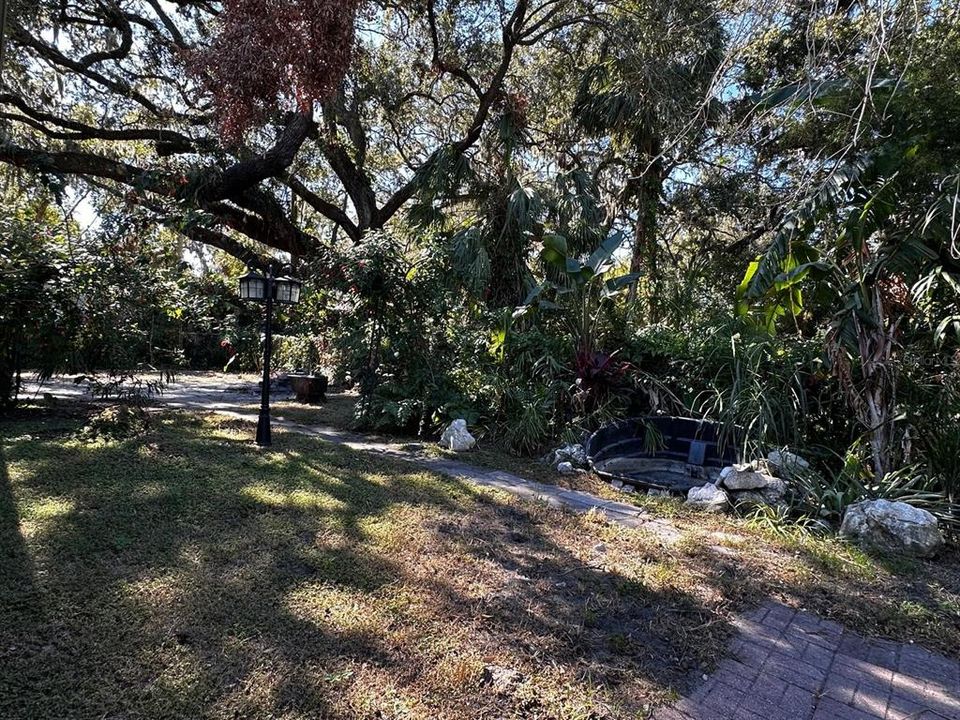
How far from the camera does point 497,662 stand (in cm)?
231

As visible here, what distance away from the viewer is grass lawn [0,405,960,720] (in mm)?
2057

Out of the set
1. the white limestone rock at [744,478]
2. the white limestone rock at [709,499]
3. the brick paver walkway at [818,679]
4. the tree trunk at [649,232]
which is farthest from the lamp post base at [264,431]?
the tree trunk at [649,232]

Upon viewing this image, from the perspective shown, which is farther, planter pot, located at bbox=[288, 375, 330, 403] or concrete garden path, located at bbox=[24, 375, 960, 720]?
planter pot, located at bbox=[288, 375, 330, 403]

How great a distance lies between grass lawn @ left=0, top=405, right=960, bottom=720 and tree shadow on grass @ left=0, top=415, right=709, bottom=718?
→ 1 centimetres

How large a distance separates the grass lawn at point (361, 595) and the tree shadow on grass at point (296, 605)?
10mm

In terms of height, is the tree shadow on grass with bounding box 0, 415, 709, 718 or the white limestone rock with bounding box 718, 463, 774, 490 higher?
the white limestone rock with bounding box 718, 463, 774, 490

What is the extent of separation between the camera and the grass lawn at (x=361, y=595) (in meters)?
2.06

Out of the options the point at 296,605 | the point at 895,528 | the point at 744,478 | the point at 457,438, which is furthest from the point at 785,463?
the point at 296,605

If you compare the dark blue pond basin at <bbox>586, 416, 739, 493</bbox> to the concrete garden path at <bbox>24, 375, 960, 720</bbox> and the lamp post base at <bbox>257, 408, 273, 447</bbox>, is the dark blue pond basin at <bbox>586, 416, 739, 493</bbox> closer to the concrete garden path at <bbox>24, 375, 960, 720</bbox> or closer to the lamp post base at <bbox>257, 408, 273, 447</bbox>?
the concrete garden path at <bbox>24, 375, 960, 720</bbox>

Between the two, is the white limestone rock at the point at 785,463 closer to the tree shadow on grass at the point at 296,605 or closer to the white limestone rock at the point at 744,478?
the white limestone rock at the point at 744,478

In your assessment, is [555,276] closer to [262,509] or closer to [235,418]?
[235,418]

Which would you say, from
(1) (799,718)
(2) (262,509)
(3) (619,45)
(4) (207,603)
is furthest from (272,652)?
(3) (619,45)

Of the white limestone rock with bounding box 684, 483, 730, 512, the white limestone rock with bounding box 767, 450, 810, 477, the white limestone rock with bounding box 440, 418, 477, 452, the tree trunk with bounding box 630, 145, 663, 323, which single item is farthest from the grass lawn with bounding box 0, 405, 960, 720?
the tree trunk with bounding box 630, 145, 663, 323

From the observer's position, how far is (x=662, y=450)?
622cm
